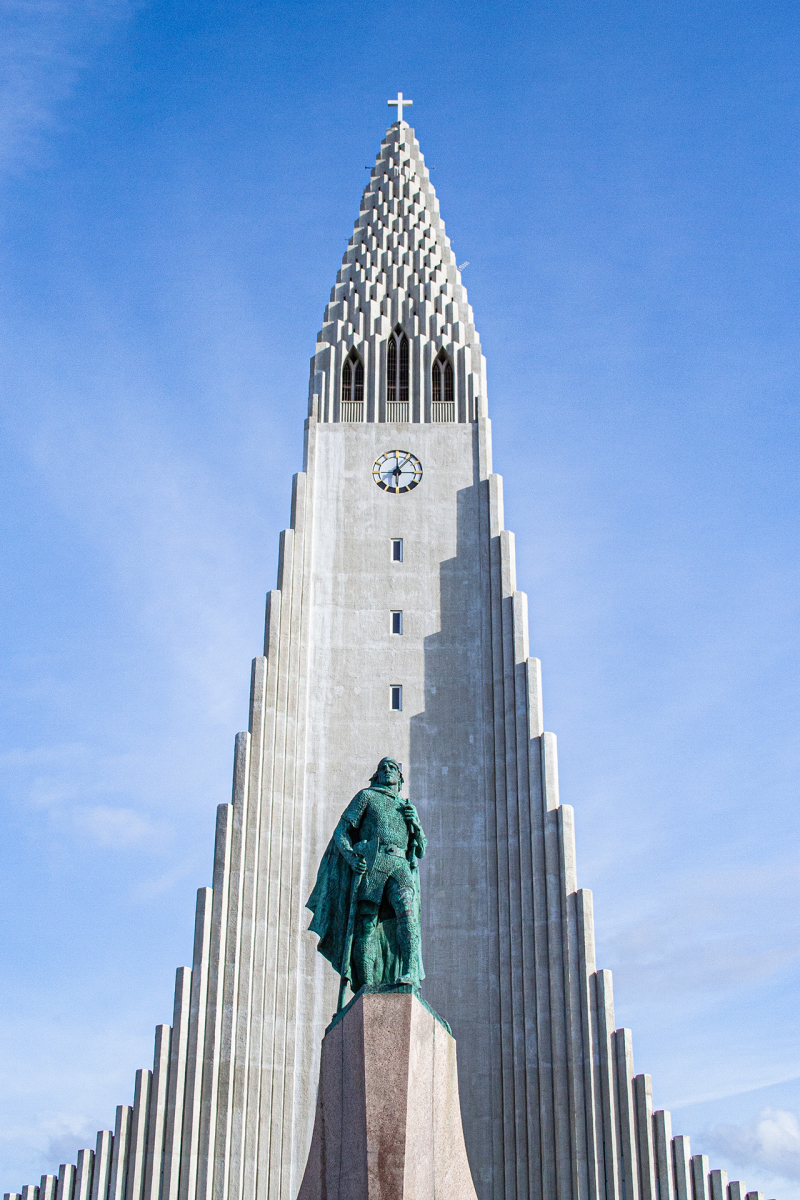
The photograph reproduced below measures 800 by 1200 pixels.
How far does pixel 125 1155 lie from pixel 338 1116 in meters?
16.6

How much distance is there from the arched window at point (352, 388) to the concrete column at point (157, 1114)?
729 inches

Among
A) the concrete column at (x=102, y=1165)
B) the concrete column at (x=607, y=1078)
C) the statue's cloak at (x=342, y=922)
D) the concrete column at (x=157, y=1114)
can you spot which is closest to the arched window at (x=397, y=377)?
the concrete column at (x=607, y=1078)

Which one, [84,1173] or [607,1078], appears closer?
[84,1173]

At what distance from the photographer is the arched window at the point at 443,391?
1615 inches

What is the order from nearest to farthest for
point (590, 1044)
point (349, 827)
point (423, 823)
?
point (349, 827) → point (590, 1044) → point (423, 823)

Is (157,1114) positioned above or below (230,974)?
below

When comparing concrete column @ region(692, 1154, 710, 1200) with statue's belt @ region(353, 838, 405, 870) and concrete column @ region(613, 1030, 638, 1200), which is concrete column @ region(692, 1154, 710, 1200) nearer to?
concrete column @ region(613, 1030, 638, 1200)

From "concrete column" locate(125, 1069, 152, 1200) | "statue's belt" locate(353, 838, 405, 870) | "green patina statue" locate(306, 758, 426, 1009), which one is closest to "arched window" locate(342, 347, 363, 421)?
"concrete column" locate(125, 1069, 152, 1200)

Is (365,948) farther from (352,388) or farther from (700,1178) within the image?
(352,388)

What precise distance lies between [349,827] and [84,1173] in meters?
16.7

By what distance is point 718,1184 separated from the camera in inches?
1123

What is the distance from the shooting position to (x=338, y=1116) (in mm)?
Answer: 15305

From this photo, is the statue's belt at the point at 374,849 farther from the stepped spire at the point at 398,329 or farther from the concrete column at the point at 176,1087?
the stepped spire at the point at 398,329

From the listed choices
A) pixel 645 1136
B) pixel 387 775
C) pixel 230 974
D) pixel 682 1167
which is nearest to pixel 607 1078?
pixel 645 1136
